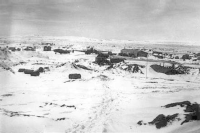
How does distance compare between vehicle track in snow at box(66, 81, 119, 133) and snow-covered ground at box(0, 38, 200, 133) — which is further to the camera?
snow-covered ground at box(0, 38, 200, 133)

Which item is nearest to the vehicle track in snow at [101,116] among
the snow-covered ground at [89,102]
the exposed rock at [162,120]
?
the snow-covered ground at [89,102]

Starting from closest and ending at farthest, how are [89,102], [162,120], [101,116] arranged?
[162,120] < [101,116] < [89,102]

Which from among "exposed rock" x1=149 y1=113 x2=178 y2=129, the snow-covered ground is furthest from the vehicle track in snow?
"exposed rock" x1=149 y1=113 x2=178 y2=129

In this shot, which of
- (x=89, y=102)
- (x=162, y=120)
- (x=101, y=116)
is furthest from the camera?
(x=89, y=102)

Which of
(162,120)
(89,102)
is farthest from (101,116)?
(162,120)

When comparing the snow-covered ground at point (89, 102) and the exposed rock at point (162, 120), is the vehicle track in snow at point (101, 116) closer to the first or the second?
the snow-covered ground at point (89, 102)

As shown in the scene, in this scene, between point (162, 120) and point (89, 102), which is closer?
point (162, 120)

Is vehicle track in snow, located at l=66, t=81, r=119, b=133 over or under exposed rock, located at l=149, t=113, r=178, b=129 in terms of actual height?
under

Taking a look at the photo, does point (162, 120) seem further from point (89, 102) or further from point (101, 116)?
point (89, 102)

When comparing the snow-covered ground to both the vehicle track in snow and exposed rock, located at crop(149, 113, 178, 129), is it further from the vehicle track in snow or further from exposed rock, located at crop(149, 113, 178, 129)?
exposed rock, located at crop(149, 113, 178, 129)
